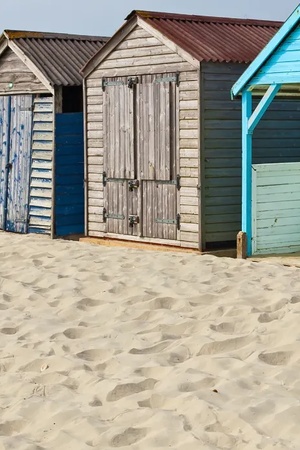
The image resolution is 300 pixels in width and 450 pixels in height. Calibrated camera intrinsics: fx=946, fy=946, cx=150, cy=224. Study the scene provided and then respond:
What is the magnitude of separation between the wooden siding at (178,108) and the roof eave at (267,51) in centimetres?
88

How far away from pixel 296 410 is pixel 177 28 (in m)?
8.84

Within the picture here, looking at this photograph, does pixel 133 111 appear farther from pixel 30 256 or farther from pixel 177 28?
pixel 30 256

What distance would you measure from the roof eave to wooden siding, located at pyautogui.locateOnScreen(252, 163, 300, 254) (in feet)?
3.35

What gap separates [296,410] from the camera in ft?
18.2

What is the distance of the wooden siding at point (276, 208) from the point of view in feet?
39.9

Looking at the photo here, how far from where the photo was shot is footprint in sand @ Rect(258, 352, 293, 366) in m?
6.77

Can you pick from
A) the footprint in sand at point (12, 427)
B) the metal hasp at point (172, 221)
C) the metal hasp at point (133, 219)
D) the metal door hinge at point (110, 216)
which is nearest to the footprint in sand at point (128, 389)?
the footprint in sand at point (12, 427)

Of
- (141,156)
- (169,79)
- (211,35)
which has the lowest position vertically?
(141,156)

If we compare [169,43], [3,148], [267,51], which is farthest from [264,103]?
[3,148]

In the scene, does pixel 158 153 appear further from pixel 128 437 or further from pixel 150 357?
pixel 128 437

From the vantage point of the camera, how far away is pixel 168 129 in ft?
43.1

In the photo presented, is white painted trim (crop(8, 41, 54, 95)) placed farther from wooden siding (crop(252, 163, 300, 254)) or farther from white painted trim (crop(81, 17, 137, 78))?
wooden siding (crop(252, 163, 300, 254))

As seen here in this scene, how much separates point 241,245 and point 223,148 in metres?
1.53

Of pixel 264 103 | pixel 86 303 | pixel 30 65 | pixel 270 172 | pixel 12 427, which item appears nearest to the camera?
pixel 12 427
